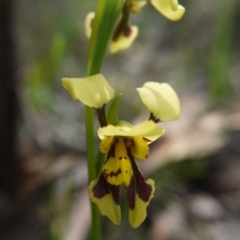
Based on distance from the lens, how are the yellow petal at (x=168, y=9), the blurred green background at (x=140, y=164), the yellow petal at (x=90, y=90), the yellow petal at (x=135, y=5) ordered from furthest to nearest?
1. the blurred green background at (x=140, y=164)
2. the yellow petal at (x=135, y=5)
3. the yellow petal at (x=168, y=9)
4. the yellow petal at (x=90, y=90)

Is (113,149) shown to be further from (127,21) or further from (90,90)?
(127,21)

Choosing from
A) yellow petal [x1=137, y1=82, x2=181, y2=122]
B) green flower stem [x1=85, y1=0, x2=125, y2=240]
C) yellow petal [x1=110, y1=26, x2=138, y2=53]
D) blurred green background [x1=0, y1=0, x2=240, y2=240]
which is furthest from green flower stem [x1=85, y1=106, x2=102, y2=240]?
blurred green background [x1=0, y1=0, x2=240, y2=240]

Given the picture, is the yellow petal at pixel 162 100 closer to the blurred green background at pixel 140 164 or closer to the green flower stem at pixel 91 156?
the green flower stem at pixel 91 156

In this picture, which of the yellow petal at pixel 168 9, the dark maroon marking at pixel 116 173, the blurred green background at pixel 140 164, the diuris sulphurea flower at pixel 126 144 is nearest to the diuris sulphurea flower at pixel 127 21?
the yellow petal at pixel 168 9

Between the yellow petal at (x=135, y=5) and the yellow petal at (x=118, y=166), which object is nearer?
the yellow petal at (x=118, y=166)

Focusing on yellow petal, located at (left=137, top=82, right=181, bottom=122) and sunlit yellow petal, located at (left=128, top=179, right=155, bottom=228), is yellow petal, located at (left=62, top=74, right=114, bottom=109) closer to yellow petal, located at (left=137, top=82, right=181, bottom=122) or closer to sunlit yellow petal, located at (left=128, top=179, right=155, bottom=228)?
yellow petal, located at (left=137, top=82, right=181, bottom=122)

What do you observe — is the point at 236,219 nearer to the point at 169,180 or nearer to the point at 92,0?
the point at 169,180

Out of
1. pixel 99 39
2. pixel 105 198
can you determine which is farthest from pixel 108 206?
pixel 99 39
